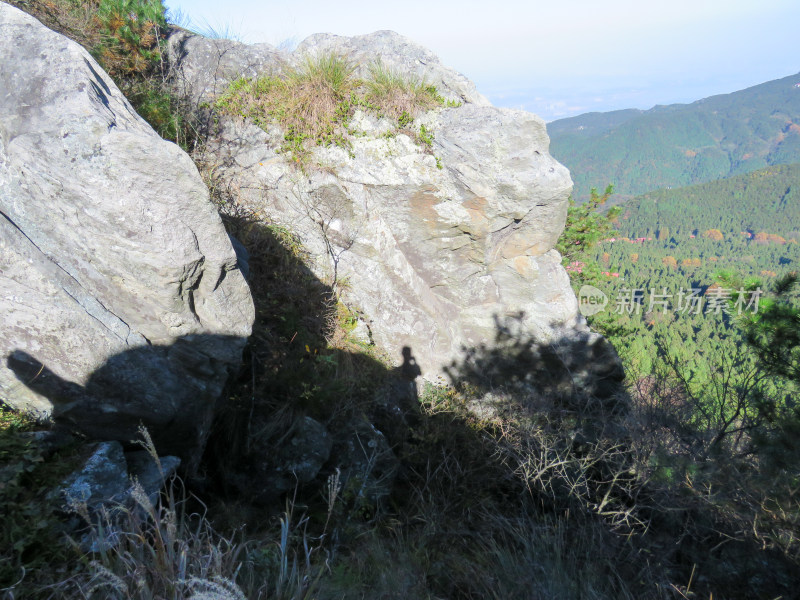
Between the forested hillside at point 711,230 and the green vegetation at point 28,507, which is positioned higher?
the green vegetation at point 28,507

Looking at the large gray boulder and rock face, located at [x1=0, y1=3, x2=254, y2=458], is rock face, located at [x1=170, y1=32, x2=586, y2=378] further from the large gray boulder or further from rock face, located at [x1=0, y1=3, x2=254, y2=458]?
rock face, located at [x1=0, y1=3, x2=254, y2=458]

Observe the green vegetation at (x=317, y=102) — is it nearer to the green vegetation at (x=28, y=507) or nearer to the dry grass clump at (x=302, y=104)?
the dry grass clump at (x=302, y=104)

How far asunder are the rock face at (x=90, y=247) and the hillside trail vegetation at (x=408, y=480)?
479mm

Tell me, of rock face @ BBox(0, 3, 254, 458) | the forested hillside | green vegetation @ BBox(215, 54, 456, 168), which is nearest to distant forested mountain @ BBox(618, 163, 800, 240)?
the forested hillside

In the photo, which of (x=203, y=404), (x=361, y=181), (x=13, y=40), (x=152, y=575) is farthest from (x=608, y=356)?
(x=13, y=40)

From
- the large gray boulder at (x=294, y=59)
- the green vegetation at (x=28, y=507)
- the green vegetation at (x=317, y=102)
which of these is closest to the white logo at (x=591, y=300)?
the large gray boulder at (x=294, y=59)

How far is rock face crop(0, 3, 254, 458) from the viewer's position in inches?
116

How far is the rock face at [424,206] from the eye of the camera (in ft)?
19.5

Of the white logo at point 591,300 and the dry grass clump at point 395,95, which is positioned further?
the white logo at point 591,300

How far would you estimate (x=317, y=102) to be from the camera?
591cm

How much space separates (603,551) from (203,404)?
3.79m

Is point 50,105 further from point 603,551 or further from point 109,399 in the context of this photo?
point 603,551

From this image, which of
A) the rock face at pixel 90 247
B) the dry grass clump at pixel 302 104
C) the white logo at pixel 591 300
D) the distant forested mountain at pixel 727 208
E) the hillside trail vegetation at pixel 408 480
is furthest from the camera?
the distant forested mountain at pixel 727 208

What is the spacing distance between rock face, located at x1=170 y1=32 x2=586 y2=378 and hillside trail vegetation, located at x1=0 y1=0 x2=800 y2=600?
1.07 ft
